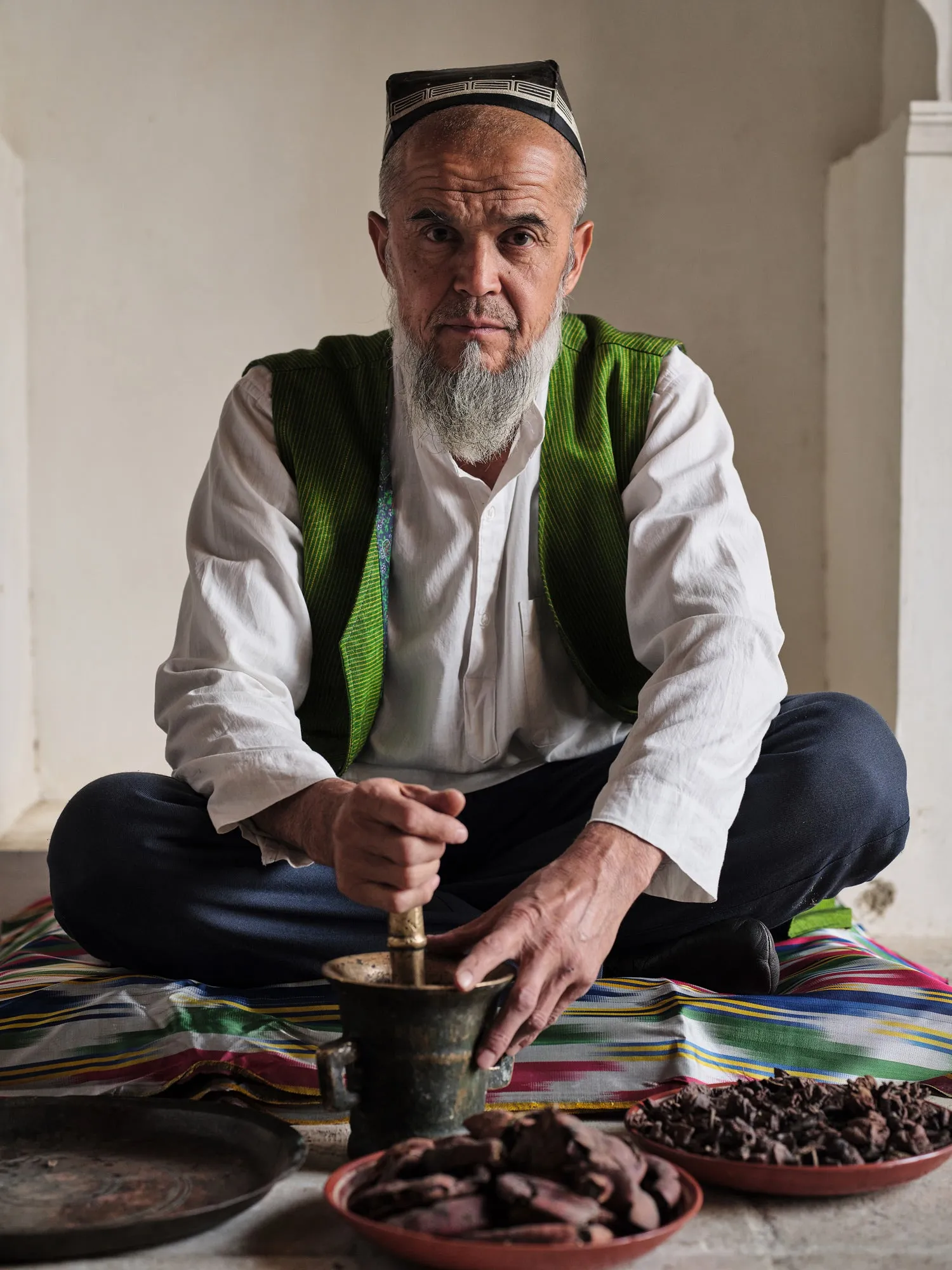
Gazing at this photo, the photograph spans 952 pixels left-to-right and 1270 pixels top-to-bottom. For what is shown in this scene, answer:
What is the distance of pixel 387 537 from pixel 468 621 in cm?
21

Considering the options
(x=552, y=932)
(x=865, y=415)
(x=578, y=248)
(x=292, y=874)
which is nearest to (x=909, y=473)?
(x=865, y=415)

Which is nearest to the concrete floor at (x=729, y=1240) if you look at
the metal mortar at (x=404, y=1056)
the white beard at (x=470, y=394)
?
the metal mortar at (x=404, y=1056)

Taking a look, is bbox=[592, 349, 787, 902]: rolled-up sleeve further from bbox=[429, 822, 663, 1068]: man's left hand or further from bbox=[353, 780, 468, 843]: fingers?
bbox=[353, 780, 468, 843]: fingers

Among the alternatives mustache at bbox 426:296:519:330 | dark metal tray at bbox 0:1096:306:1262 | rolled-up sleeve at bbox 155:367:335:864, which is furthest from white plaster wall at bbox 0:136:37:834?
dark metal tray at bbox 0:1096:306:1262

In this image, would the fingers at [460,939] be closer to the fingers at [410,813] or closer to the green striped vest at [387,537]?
the fingers at [410,813]

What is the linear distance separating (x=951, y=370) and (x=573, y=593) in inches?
61.2

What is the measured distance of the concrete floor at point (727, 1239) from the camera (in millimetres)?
1377

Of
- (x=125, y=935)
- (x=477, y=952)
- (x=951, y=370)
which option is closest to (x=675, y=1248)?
(x=477, y=952)

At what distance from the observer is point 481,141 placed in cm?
239

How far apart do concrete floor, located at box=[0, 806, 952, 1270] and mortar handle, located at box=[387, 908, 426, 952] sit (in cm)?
29

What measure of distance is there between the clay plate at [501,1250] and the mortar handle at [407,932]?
11.2 inches

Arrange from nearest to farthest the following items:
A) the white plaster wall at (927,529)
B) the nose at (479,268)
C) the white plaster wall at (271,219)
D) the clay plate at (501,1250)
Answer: the clay plate at (501,1250), the nose at (479,268), the white plaster wall at (927,529), the white plaster wall at (271,219)

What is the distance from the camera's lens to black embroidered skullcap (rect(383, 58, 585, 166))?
243 centimetres

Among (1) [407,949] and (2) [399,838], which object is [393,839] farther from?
(1) [407,949]
